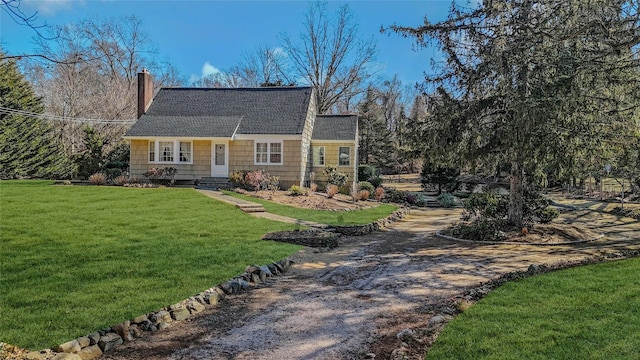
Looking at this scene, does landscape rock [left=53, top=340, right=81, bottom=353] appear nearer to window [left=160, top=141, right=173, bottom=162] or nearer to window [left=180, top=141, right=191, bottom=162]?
window [left=180, top=141, right=191, bottom=162]

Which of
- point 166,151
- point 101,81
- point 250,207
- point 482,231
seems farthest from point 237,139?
point 101,81

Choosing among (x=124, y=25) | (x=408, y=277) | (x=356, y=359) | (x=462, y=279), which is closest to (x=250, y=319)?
(x=356, y=359)

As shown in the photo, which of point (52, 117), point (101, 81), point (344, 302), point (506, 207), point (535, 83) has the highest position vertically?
point (101, 81)

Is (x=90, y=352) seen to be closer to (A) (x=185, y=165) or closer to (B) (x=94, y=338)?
(B) (x=94, y=338)

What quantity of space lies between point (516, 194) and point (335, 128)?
14236 millimetres

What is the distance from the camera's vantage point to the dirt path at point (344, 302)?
14.3 feet

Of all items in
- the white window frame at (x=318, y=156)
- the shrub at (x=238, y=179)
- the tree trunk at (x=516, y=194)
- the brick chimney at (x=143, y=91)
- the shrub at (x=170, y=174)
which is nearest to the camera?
the tree trunk at (x=516, y=194)

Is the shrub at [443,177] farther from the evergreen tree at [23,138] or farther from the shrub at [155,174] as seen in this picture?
the evergreen tree at [23,138]

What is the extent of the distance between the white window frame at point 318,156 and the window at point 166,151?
7969 mm

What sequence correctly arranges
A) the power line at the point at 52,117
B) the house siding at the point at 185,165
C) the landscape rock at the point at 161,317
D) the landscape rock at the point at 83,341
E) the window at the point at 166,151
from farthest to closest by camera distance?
the power line at the point at 52,117 < the window at the point at 166,151 < the house siding at the point at 185,165 < the landscape rock at the point at 161,317 < the landscape rock at the point at 83,341

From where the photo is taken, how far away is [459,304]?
17.6ft

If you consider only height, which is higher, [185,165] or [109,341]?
[185,165]

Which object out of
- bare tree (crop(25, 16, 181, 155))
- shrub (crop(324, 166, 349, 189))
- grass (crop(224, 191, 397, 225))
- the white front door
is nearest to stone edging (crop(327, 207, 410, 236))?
grass (crop(224, 191, 397, 225))

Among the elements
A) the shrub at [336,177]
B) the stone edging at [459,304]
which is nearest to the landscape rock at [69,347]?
the stone edging at [459,304]
